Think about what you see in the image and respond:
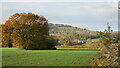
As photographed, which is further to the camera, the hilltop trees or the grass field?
the hilltop trees

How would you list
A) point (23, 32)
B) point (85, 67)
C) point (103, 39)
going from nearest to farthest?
point (85, 67) → point (103, 39) → point (23, 32)

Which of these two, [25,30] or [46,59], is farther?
[25,30]

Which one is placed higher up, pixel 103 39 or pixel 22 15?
pixel 22 15

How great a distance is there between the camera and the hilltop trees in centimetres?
5038

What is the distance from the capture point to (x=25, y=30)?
50.3 metres

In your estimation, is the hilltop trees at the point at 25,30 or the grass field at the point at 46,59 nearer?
the grass field at the point at 46,59

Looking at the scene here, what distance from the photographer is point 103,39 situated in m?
24.3

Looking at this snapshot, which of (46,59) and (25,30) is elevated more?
(25,30)

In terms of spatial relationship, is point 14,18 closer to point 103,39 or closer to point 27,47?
point 27,47

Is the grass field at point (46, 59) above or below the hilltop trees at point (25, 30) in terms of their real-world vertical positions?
below

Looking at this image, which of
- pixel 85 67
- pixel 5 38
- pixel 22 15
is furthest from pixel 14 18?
pixel 85 67

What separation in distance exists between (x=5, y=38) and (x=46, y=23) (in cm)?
1239

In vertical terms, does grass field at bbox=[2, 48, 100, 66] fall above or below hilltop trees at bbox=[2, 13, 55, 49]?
below

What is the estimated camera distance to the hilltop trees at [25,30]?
165 feet
